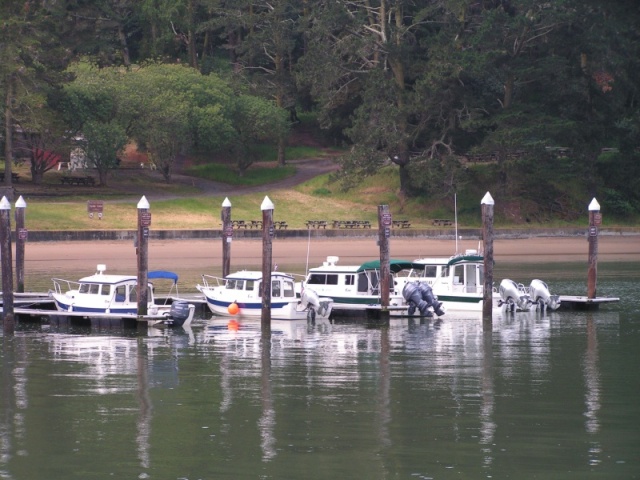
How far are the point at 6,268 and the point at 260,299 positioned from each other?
9.18 m

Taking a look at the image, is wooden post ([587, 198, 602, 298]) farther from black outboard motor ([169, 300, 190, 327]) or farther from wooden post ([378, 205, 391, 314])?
black outboard motor ([169, 300, 190, 327])

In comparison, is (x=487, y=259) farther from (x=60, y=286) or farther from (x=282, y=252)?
(x=282, y=252)

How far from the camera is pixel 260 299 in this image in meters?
43.3

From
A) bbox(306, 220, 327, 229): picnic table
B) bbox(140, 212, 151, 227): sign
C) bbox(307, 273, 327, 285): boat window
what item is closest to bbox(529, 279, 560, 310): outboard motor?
bbox(307, 273, 327, 285): boat window

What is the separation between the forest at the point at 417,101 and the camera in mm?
82125

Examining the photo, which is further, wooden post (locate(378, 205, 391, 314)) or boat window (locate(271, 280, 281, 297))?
boat window (locate(271, 280, 281, 297))

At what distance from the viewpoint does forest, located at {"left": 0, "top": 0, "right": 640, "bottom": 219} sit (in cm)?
8212

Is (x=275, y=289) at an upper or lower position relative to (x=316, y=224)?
lower

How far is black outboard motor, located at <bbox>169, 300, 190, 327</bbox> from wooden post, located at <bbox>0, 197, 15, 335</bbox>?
4.83 metres

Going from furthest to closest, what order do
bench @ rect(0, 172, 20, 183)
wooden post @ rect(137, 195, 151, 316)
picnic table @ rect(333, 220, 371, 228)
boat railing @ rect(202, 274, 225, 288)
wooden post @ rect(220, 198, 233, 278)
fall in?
bench @ rect(0, 172, 20, 183) < picnic table @ rect(333, 220, 371, 228) < wooden post @ rect(220, 198, 233, 278) < boat railing @ rect(202, 274, 225, 288) < wooden post @ rect(137, 195, 151, 316)

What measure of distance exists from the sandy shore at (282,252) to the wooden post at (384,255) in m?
13.1

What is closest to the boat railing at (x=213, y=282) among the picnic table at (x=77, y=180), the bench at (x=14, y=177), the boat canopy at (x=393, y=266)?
the boat canopy at (x=393, y=266)

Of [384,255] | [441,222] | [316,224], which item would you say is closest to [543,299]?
[384,255]

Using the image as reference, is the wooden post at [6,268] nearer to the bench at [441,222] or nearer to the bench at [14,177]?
the bench at [14,177]
